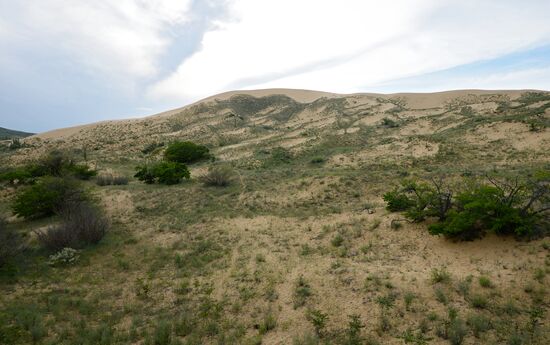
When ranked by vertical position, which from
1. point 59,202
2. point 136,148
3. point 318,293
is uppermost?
point 136,148

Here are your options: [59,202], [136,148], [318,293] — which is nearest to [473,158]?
[318,293]

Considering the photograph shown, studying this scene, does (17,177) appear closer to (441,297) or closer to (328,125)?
(441,297)

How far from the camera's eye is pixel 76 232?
446 inches

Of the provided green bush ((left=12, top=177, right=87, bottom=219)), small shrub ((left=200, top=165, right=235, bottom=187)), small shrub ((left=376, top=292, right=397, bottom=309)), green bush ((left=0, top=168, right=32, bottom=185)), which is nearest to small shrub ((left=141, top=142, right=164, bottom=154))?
green bush ((left=0, top=168, right=32, bottom=185))

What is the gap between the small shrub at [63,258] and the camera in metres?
9.98

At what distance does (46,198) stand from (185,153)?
1544 cm

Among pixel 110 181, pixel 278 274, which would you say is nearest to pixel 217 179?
pixel 110 181

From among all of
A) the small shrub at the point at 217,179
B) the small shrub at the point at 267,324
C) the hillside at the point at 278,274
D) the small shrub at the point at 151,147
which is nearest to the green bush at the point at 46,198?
the hillside at the point at 278,274

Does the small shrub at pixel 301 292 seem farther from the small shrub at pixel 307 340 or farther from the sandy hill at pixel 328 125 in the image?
the sandy hill at pixel 328 125

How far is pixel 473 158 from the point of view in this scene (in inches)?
881

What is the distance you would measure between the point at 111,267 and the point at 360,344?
803 cm

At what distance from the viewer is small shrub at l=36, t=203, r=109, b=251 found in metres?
10.8

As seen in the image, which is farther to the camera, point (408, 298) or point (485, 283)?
point (485, 283)

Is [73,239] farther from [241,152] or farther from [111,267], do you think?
[241,152]
